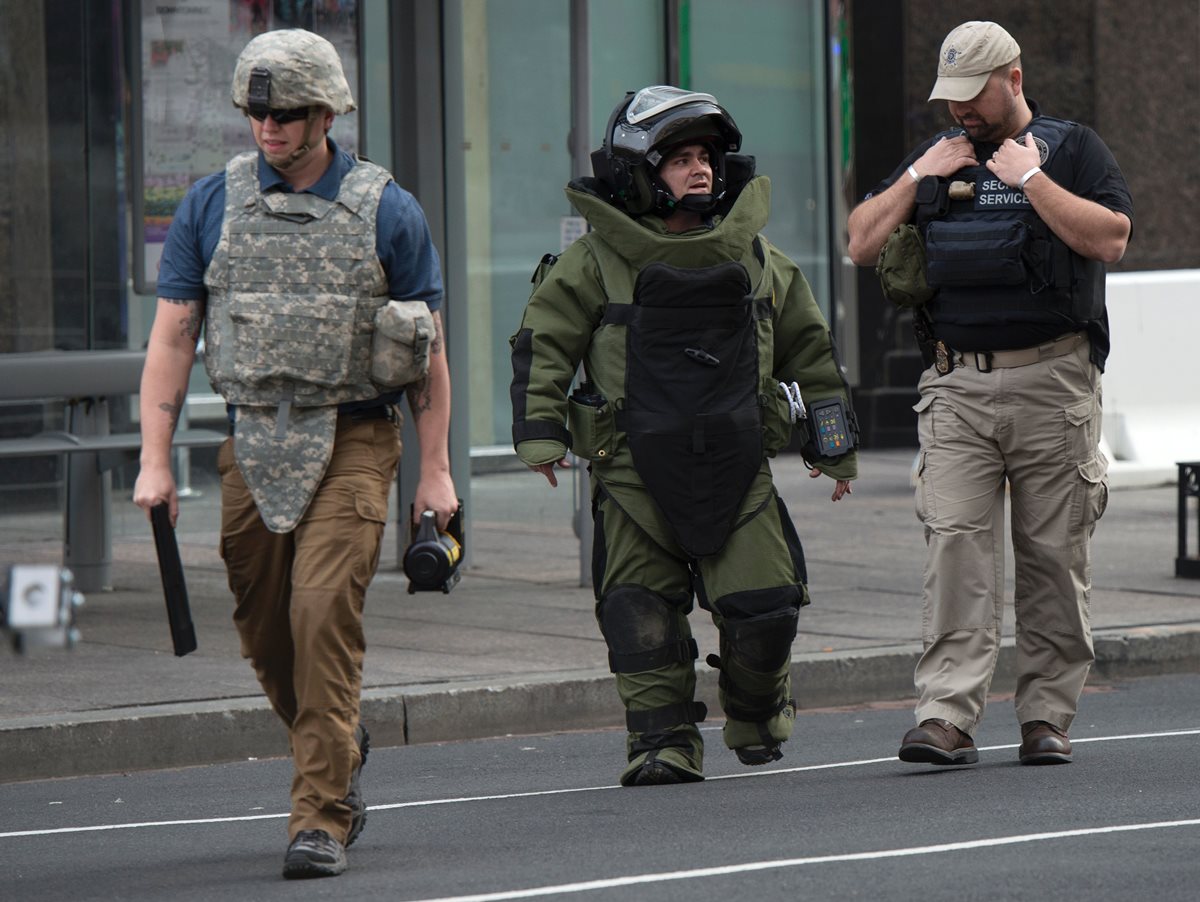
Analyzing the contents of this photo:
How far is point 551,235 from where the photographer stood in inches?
539

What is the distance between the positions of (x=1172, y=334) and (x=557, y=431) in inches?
397

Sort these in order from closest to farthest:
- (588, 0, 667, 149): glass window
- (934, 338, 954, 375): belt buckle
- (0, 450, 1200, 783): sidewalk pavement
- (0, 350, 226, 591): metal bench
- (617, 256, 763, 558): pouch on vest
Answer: (617, 256, 763, 558): pouch on vest, (934, 338, 954, 375): belt buckle, (0, 450, 1200, 783): sidewalk pavement, (0, 350, 226, 591): metal bench, (588, 0, 667, 149): glass window

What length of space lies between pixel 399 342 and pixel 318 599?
59 centimetres

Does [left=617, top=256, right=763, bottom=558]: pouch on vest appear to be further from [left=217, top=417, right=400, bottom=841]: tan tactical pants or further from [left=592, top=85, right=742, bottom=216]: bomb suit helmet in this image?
[left=217, top=417, right=400, bottom=841]: tan tactical pants

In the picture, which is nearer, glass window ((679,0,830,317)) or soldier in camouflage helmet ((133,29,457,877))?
soldier in camouflage helmet ((133,29,457,877))

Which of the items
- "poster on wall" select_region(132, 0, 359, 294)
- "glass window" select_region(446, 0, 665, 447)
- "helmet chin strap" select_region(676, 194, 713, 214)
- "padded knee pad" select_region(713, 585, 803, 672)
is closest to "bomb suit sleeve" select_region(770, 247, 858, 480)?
"helmet chin strap" select_region(676, 194, 713, 214)

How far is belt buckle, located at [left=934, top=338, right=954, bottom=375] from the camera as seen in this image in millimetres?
6637

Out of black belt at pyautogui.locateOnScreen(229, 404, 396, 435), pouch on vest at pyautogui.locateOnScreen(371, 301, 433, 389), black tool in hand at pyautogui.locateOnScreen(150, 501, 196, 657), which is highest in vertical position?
pouch on vest at pyautogui.locateOnScreen(371, 301, 433, 389)

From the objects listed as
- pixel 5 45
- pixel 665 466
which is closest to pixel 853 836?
pixel 665 466

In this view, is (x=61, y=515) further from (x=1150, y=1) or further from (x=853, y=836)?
(x=1150, y=1)

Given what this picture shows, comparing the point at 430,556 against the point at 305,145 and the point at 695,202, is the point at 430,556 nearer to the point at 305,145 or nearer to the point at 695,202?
the point at 305,145

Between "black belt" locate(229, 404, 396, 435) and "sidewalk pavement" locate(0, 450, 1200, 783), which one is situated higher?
"black belt" locate(229, 404, 396, 435)

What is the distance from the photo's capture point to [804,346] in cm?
629

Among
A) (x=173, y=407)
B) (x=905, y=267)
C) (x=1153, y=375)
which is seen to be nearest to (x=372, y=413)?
(x=173, y=407)
